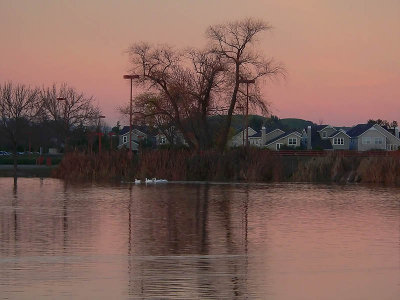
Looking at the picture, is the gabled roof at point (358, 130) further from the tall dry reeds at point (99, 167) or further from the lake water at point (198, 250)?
the lake water at point (198, 250)

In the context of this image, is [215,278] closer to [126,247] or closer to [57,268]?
[57,268]

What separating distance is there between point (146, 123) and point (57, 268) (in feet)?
214

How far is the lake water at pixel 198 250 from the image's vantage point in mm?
12742

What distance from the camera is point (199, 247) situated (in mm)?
17781

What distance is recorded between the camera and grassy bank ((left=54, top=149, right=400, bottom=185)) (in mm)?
54406

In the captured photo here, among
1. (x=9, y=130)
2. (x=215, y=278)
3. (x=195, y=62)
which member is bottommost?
(x=215, y=278)

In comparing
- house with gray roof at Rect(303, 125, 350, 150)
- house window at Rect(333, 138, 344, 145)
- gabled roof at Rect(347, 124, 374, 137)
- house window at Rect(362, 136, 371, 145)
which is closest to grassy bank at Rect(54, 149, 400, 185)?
house window at Rect(362, 136, 371, 145)

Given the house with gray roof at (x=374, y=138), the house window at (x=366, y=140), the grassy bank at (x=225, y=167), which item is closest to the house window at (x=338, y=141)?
the house with gray roof at (x=374, y=138)

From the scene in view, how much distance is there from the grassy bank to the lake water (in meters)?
23.0

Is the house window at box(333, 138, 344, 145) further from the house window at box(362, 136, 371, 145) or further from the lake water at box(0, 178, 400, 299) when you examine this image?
the lake water at box(0, 178, 400, 299)

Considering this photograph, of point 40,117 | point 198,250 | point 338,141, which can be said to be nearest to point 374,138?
point 338,141

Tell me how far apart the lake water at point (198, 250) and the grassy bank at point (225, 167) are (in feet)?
75.5

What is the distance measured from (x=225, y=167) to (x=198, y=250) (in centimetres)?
3863

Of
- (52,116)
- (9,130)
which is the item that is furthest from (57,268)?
(52,116)
